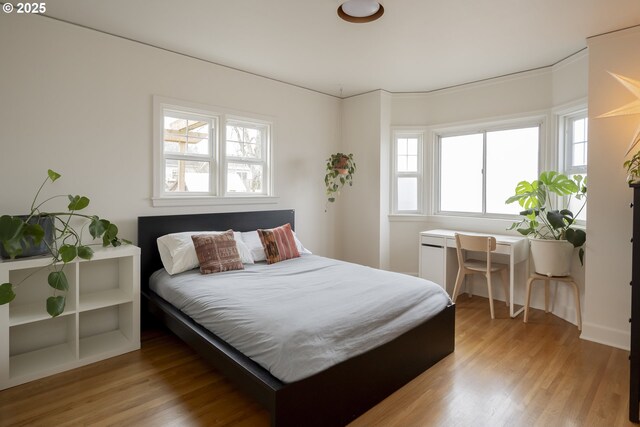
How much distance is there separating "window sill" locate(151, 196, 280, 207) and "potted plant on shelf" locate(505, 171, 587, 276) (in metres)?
2.68

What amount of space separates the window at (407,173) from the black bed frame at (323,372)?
7.60ft

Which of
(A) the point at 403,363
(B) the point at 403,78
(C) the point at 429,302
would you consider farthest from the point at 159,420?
(B) the point at 403,78

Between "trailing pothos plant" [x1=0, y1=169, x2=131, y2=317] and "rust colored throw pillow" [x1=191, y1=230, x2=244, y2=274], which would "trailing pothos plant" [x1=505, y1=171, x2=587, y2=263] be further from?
"trailing pothos plant" [x1=0, y1=169, x2=131, y2=317]

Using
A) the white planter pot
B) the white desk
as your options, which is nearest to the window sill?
the white desk

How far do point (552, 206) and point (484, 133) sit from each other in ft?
3.93

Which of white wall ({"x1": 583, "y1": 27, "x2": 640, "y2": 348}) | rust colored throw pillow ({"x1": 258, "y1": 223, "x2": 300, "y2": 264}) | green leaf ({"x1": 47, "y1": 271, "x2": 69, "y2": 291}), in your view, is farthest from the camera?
rust colored throw pillow ({"x1": 258, "y1": 223, "x2": 300, "y2": 264})

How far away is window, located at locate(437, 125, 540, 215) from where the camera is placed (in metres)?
4.06

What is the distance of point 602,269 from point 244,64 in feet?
12.6

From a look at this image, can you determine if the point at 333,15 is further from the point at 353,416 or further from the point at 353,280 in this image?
the point at 353,416

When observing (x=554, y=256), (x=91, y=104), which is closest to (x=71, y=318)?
(x=91, y=104)

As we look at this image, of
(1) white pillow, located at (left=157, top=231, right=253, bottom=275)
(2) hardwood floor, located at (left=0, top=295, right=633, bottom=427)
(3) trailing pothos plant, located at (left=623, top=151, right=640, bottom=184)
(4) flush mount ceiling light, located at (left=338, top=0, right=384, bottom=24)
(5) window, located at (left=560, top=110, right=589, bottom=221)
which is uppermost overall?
(4) flush mount ceiling light, located at (left=338, top=0, right=384, bottom=24)

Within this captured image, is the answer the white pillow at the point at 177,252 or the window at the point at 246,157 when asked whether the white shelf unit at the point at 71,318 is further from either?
the window at the point at 246,157

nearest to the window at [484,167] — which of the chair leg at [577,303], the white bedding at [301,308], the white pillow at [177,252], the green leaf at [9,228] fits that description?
the chair leg at [577,303]

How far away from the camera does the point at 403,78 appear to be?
414 centimetres
